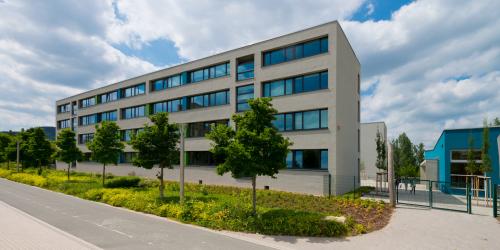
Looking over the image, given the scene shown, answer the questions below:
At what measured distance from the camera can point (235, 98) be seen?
27.8 metres

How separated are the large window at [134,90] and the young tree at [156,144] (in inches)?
856

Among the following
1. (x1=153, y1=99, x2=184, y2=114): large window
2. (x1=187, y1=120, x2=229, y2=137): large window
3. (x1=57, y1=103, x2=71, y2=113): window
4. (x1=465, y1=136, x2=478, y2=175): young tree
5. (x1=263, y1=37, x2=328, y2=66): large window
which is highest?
(x1=263, y1=37, x2=328, y2=66): large window

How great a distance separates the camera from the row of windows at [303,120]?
73.9 feet

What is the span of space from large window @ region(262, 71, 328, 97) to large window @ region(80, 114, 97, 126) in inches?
1409

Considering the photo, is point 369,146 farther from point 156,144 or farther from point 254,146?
point 254,146

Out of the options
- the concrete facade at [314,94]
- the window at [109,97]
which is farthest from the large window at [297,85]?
the window at [109,97]

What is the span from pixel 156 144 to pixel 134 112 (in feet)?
78.5

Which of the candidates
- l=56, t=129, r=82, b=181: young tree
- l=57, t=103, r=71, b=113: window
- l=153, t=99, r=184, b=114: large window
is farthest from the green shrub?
l=57, t=103, r=71, b=113: window

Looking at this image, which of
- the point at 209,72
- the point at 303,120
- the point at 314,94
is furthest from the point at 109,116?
the point at 314,94

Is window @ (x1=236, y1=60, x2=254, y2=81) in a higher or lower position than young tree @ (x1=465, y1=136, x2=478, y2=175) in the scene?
higher

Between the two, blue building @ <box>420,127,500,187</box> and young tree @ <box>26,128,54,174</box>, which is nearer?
blue building @ <box>420,127,500,187</box>

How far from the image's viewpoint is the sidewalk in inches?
379

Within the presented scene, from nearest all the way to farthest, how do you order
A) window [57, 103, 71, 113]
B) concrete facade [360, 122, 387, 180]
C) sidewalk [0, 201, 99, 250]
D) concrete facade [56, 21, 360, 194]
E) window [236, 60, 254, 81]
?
sidewalk [0, 201, 99, 250] → concrete facade [56, 21, 360, 194] → window [236, 60, 254, 81] → concrete facade [360, 122, 387, 180] → window [57, 103, 71, 113]

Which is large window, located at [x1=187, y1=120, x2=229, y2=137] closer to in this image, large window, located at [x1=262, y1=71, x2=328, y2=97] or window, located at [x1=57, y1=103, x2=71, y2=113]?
large window, located at [x1=262, y1=71, x2=328, y2=97]
